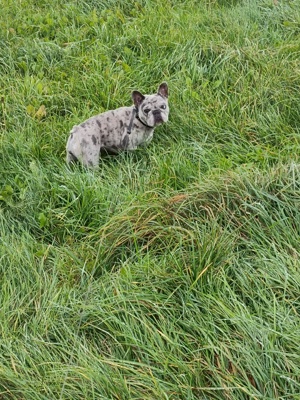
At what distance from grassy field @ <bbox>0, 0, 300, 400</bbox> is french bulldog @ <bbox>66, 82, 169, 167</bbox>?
0.10 m

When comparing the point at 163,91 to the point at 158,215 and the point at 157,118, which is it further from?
the point at 158,215

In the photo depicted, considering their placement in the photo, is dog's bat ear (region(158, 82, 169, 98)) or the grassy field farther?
dog's bat ear (region(158, 82, 169, 98))

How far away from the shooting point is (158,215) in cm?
347

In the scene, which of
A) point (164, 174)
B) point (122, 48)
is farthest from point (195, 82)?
point (164, 174)

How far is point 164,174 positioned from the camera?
3.97 metres

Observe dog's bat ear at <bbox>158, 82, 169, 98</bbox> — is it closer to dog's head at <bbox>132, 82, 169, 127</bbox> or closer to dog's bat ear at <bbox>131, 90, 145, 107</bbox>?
dog's head at <bbox>132, 82, 169, 127</bbox>

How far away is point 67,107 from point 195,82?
1.13 metres

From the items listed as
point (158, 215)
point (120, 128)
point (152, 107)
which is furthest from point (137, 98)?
point (158, 215)

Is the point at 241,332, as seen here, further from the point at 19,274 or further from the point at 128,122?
the point at 128,122

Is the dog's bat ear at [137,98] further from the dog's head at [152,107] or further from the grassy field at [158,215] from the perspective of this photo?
the grassy field at [158,215]

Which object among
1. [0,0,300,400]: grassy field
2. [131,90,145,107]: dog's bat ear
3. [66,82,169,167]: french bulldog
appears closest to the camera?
[0,0,300,400]: grassy field

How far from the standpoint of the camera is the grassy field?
264 centimetres

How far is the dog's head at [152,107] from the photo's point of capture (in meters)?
4.31

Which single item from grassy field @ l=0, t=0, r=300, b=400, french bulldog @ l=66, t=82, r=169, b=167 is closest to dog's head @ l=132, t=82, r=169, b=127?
french bulldog @ l=66, t=82, r=169, b=167
